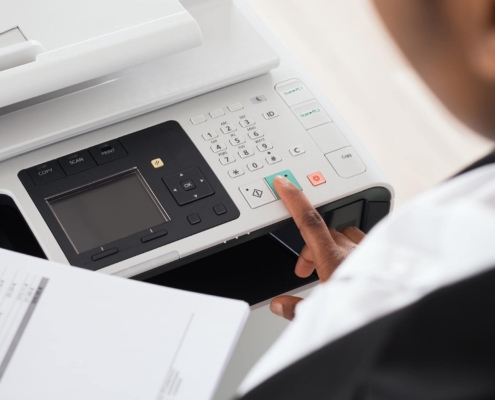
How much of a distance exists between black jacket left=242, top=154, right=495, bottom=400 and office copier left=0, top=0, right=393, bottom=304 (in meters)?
0.34

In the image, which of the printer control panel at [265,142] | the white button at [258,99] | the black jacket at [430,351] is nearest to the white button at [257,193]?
the printer control panel at [265,142]

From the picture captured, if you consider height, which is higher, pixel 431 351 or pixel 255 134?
pixel 255 134

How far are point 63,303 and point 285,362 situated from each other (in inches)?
11.1

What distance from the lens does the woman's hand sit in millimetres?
704

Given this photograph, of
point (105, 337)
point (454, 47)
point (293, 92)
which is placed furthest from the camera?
point (293, 92)

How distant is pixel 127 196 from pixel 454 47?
0.50 meters

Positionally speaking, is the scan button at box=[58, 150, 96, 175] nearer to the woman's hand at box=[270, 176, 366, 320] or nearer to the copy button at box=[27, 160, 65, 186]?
the copy button at box=[27, 160, 65, 186]

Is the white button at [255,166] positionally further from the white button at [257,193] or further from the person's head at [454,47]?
the person's head at [454,47]

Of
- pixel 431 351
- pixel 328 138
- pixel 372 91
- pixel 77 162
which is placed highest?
pixel 372 91

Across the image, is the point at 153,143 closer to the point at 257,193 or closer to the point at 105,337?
the point at 257,193

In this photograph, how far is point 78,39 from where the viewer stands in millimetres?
708

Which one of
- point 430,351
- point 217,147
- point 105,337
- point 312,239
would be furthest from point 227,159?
point 430,351

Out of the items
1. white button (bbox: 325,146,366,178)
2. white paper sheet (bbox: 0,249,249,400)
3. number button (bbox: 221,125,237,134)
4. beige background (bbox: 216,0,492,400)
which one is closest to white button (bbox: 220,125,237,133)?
number button (bbox: 221,125,237,134)

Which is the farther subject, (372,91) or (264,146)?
(372,91)
